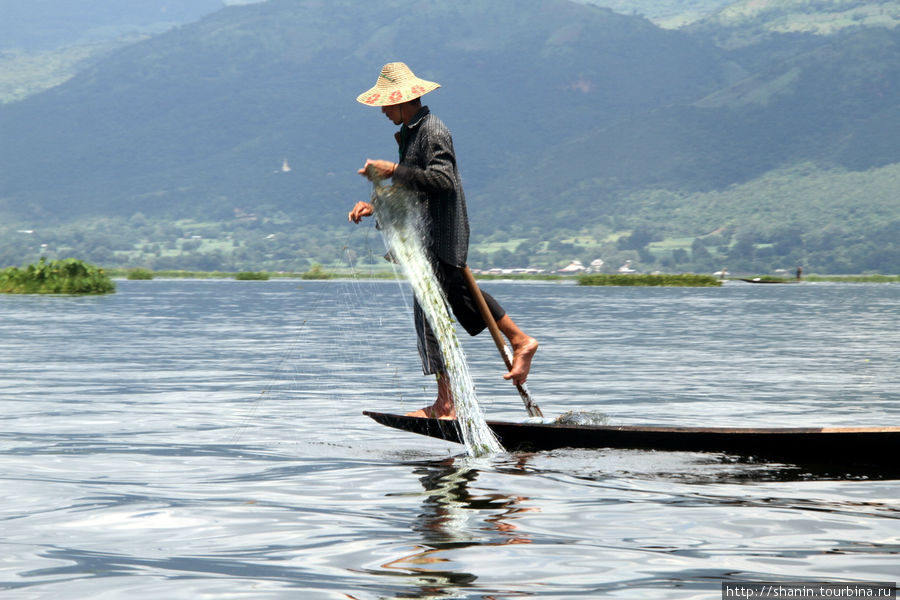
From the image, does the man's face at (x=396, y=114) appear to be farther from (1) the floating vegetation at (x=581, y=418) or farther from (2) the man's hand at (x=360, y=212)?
(1) the floating vegetation at (x=581, y=418)

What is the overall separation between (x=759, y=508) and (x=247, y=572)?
109 inches

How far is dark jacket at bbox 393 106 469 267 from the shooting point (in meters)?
8.41

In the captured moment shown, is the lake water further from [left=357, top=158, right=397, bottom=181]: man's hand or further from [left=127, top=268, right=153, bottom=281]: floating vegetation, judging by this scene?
[left=127, top=268, right=153, bottom=281]: floating vegetation

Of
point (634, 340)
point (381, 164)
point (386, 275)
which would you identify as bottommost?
point (634, 340)

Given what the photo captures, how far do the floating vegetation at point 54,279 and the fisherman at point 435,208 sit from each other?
49.4 meters

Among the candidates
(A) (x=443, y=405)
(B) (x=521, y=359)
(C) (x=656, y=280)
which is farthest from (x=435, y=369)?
(C) (x=656, y=280)

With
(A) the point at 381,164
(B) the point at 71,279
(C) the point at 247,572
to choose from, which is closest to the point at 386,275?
(A) the point at 381,164

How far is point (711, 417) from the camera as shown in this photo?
36.1 feet

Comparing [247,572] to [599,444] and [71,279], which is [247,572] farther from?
[71,279]

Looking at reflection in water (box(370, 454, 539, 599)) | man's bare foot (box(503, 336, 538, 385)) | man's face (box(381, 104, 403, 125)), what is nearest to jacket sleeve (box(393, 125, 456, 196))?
man's face (box(381, 104, 403, 125))

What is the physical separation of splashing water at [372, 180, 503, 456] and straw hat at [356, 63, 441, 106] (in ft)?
2.05

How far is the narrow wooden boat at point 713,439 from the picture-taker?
23.8 ft

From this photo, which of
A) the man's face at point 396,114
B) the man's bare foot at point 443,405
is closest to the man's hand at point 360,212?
the man's face at point 396,114

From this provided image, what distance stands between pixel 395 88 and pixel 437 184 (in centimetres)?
85
